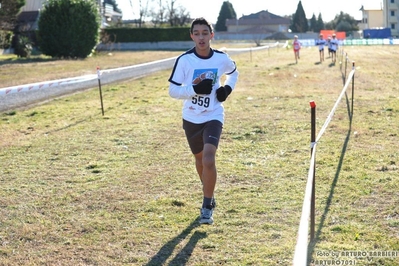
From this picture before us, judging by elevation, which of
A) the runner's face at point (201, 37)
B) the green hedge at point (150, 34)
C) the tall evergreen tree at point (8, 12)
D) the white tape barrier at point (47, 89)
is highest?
the tall evergreen tree at point (8, 12)

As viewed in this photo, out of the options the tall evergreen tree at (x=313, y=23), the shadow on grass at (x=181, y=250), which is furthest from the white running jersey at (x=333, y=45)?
the tall evergreen tree at (x=313, y=23)

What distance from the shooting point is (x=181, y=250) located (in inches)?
202

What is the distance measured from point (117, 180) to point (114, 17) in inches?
4035

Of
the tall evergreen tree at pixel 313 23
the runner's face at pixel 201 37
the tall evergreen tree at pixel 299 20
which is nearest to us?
the runner's face at pixel 201 37

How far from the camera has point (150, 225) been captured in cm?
580

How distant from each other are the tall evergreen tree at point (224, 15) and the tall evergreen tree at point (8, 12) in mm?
95082

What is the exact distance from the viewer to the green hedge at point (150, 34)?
68.8 m

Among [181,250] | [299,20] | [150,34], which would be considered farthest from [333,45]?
[299,20]

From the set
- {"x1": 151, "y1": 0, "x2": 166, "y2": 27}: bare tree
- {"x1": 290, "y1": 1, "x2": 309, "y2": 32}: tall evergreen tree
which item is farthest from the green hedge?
{"x1": 290, "y1": 1, "x2": 309, "y2": 32}: tall evergreen tree

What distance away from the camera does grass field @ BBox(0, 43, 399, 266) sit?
5.15 meters

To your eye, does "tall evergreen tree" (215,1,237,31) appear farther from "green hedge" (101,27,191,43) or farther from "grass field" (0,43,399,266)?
"grass field" (0,43,399,266)

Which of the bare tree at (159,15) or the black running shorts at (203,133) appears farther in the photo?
the bare tree at (159,15)

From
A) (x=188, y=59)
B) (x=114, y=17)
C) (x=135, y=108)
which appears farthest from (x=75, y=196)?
(x=114, y=17)

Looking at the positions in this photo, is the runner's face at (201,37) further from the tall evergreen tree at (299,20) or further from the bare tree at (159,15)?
the tall evergreen tree at (299,20)
